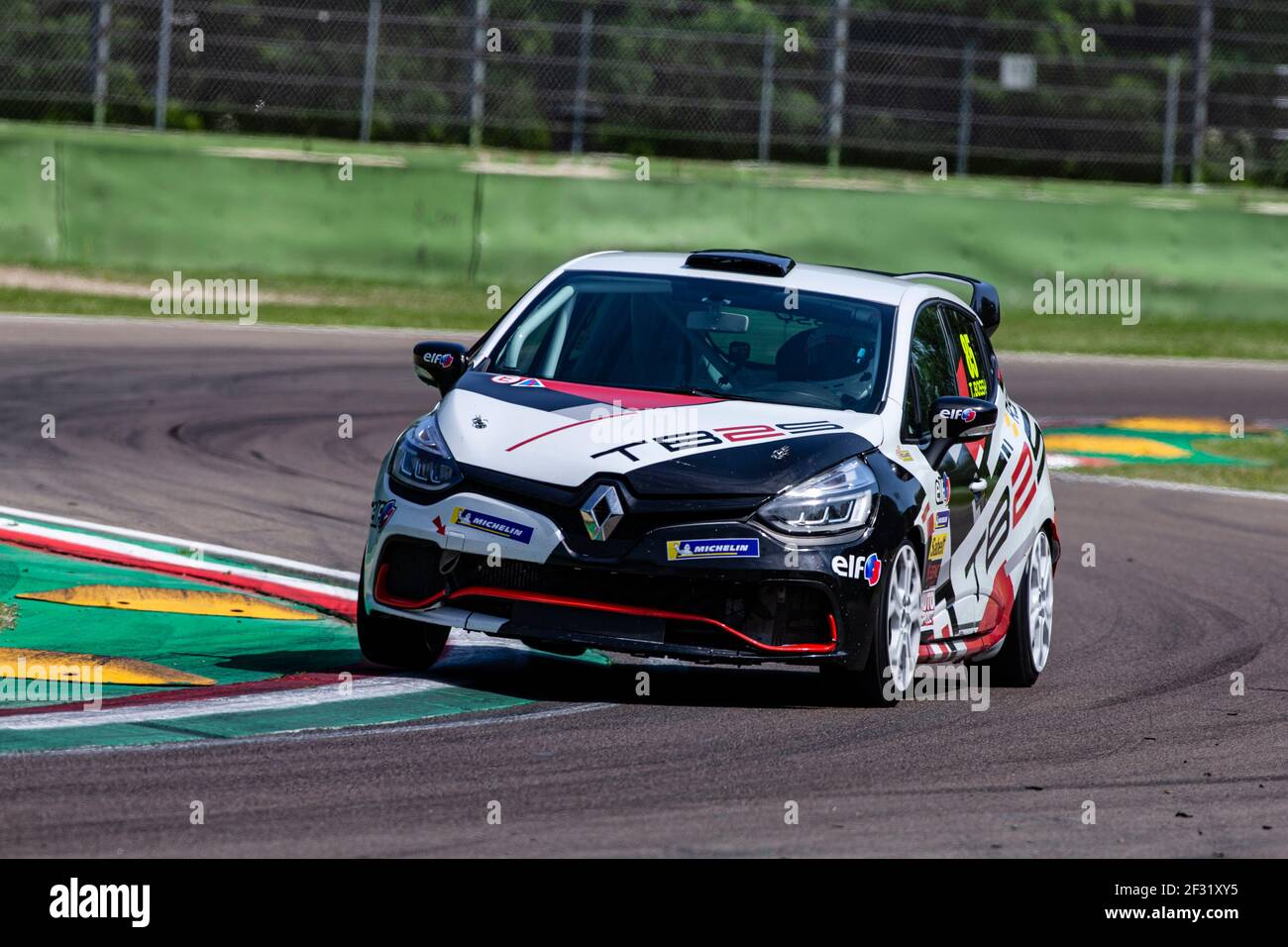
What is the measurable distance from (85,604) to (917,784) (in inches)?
155

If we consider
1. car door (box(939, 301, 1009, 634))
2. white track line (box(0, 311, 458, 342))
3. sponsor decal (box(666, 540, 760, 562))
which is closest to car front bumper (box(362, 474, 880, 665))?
sponsor decal (box(666, 540, 760, 562))

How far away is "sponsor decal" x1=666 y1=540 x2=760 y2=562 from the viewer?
7.49 m

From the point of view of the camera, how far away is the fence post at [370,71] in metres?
25.2

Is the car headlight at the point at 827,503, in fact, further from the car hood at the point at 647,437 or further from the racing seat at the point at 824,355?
the racing seat at the point at 824,355

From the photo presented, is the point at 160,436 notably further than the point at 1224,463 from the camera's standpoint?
No

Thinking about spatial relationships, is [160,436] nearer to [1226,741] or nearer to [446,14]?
[1226,741]

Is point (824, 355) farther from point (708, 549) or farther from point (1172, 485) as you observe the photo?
point (1172, 485)

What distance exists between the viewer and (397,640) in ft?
26.6

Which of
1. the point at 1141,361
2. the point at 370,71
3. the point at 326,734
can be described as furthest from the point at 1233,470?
the point at 370,71

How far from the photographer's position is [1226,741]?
772cm

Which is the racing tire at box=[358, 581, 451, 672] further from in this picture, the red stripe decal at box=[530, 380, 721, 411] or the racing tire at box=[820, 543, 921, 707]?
the racing tire at box=[820, 543, 921, 707]

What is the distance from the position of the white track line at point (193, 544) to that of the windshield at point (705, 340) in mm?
2055
